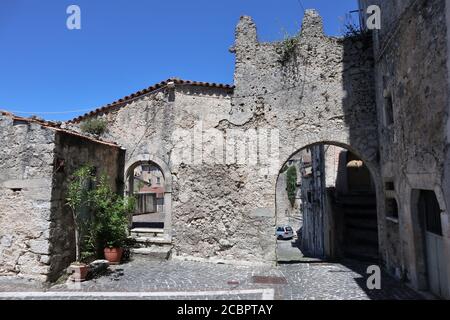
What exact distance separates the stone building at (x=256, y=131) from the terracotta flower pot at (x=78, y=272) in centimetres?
253

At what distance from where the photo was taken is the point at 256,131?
9078 millimetres

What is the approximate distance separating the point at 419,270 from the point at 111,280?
6261mm

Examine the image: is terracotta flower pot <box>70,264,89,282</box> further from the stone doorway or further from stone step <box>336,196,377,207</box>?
stone step <box>336,196,377,207</box>

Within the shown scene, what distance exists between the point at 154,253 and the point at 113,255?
1.09 m

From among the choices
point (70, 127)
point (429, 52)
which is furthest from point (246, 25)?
point (70, 127)

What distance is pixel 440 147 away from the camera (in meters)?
4.96

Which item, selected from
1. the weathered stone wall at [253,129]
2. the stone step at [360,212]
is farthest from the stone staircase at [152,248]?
the stone step at [360,212]

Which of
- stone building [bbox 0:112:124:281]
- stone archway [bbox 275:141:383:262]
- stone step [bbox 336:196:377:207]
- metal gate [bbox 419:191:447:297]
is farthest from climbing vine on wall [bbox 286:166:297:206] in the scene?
stone building [bbox 0:112:124:281]

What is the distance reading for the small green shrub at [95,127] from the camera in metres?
10.2

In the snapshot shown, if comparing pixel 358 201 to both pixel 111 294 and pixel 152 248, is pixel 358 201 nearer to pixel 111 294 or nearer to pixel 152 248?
pixel 152 248

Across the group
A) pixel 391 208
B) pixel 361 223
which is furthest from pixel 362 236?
pixel 391 208

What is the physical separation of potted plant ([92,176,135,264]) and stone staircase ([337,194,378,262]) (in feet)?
26.9

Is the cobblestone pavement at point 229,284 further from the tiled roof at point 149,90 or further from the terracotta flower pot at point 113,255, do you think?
the tiled roof at point 149,90

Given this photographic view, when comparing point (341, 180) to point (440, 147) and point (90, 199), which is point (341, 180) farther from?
point (90, 199)
